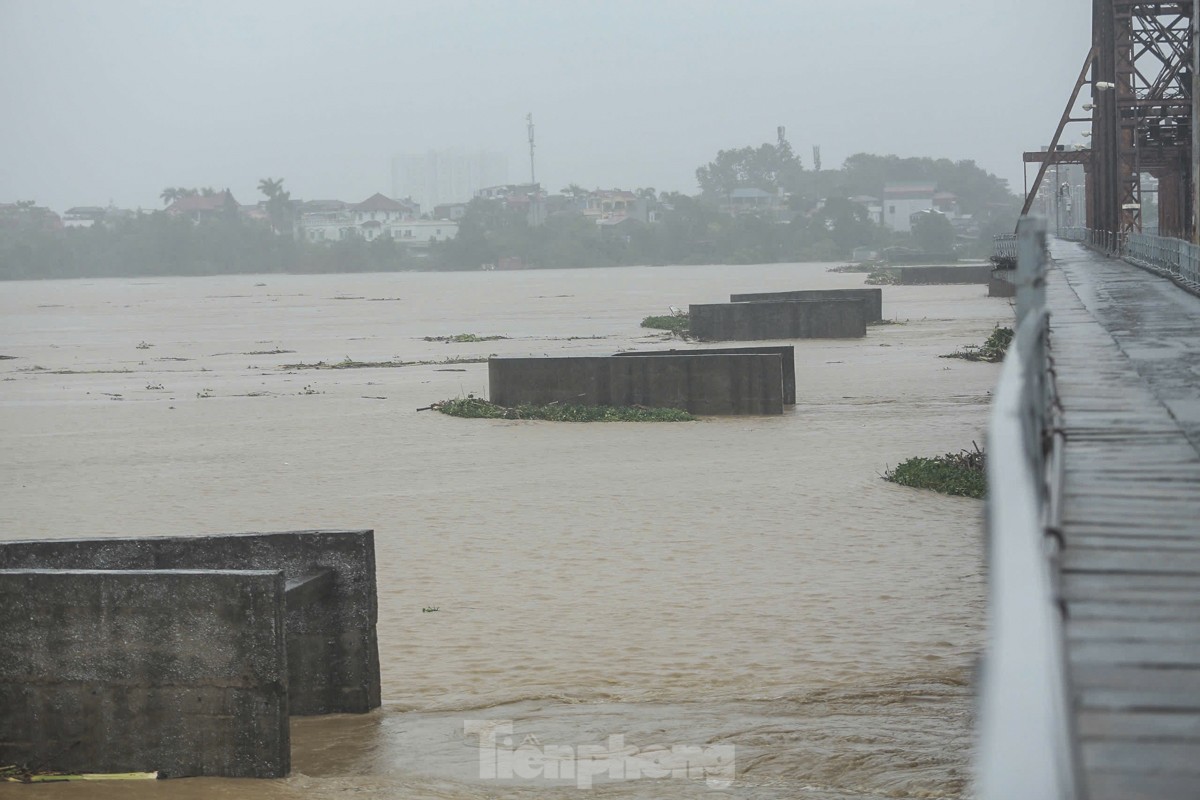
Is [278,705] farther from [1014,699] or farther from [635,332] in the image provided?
[635,332]

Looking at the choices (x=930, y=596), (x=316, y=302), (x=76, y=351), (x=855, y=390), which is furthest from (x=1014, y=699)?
(x=316, y=302)

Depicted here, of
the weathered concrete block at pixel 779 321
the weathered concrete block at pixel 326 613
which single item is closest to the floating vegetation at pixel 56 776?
the weathered concrete block at pixel 326 613

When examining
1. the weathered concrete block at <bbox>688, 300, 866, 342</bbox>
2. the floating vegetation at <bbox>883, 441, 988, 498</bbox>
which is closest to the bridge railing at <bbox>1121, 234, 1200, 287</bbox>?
the floating vegetation at <bbox>883, 441, 988, 498</bbox>

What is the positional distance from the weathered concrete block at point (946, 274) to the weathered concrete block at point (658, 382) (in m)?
63.2

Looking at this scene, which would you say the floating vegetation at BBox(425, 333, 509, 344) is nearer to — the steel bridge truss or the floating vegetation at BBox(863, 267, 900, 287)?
the steel bridge truss

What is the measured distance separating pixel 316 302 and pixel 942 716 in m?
93.4

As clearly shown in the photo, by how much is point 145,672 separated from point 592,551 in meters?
7.15

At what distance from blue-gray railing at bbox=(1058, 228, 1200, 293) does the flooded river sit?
4.11 meters

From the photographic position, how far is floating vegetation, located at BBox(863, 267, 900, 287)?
94.4 metres

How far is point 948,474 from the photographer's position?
18.3 m

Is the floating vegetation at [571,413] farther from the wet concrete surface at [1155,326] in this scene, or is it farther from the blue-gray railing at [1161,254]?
the blue-gray railing at [1161,254]

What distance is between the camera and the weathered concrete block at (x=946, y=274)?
8831 cm

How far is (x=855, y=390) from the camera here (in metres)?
31.0

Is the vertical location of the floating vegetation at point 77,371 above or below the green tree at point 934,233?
below
